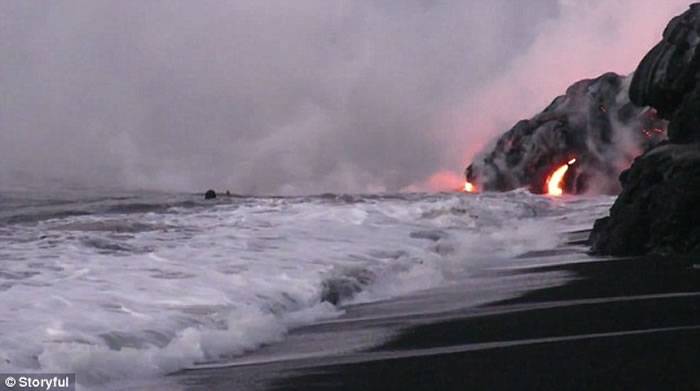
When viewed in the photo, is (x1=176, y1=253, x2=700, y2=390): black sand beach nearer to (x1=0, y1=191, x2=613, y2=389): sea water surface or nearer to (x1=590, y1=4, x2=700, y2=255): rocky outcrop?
(x1=0, y1=191, x2=613, y2=389): sea water surface

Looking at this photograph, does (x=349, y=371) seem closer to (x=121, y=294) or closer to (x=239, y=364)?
(x=239, y=364)

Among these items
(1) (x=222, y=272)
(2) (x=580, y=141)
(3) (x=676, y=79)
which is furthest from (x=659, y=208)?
(2) (x=580, y=141)

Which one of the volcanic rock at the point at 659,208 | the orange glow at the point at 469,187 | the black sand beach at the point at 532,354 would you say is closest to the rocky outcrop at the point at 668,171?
the volcanic rock at the point at 659,208

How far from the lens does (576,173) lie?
77.0ft

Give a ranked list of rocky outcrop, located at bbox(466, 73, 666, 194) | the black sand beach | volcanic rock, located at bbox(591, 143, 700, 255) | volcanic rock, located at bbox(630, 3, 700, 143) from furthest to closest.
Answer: rocky outcrop, located at bbox(466, 73, 666, 194) < volcanic rock, located at bbox(630, 3, 700, 143) < volcanic rock, located at bbox(591, 143, 700, 255) < the black sand beach

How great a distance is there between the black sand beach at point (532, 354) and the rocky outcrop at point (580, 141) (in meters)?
14.0

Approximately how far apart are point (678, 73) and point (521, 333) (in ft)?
16.1

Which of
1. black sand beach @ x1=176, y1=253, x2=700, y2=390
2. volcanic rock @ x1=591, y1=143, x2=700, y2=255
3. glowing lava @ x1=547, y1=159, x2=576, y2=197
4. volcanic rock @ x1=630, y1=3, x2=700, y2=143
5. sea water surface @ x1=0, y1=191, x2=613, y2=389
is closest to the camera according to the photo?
black sand beach @ x1=176, y1=253, x2=700, y2=390

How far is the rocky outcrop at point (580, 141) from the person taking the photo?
22.5 m

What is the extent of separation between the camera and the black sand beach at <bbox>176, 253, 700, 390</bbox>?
5531mm

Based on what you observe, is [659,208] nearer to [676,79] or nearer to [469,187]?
[676,79]

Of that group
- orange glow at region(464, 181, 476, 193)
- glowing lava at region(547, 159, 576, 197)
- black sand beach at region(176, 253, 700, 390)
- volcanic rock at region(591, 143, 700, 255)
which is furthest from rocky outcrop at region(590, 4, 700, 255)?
orange glow at region(464, 181, 476, 193)

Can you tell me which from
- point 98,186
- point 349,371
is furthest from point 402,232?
point 98,186

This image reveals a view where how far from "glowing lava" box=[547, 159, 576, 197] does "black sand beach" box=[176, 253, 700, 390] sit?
15520 millimetres
